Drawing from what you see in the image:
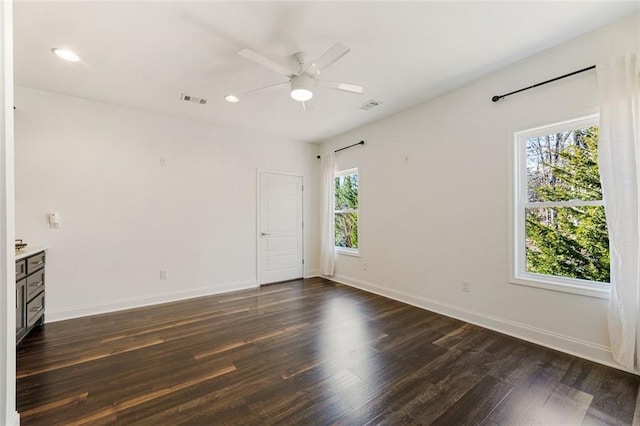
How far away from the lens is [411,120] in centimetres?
397

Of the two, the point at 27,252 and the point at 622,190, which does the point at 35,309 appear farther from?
the point at 622,190

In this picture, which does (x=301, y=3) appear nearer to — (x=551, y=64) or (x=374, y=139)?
(x=551, y=64)

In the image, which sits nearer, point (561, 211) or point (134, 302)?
point (561, 211)

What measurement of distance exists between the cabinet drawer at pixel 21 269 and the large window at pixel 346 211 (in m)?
4.22

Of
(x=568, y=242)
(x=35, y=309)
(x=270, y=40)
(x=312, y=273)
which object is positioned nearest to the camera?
(x=270, y=40)

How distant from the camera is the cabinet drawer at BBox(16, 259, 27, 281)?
250cm

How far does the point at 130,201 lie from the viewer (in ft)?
12.7

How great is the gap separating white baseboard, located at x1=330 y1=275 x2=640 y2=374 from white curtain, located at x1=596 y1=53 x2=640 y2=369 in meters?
0.14

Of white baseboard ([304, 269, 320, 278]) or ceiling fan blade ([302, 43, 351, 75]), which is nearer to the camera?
ceiling fan blade ([302, 43, 351, 75])

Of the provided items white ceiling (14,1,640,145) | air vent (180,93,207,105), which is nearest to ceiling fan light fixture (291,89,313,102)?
white ceiling (14,1,640,145)

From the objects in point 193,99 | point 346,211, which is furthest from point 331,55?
point 346,211

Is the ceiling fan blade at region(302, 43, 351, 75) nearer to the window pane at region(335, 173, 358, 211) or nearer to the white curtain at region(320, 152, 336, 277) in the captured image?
the window pane at region(335, 173, 358, 211)

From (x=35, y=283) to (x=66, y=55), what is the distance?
94.2 inches

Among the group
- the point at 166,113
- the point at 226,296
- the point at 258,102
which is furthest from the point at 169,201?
the point at 258,102
